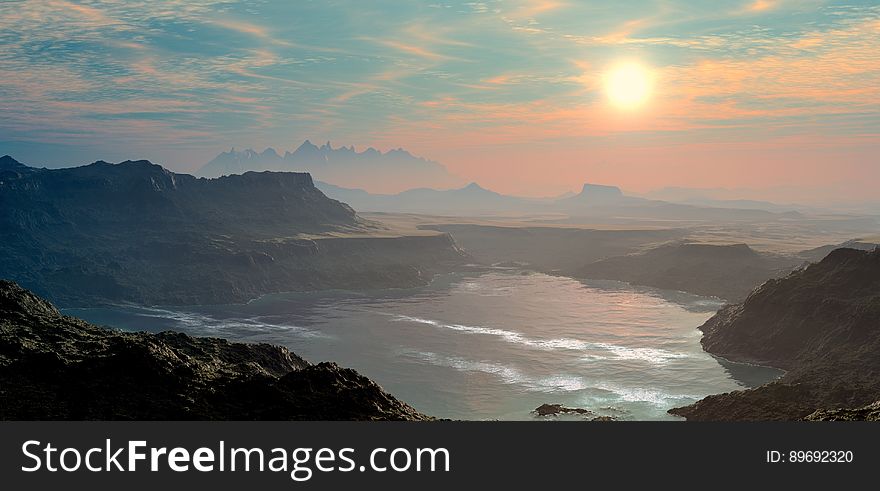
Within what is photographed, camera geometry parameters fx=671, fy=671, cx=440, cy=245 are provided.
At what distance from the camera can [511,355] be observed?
145 meters

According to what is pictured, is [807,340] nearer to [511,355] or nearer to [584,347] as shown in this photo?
[584,347]

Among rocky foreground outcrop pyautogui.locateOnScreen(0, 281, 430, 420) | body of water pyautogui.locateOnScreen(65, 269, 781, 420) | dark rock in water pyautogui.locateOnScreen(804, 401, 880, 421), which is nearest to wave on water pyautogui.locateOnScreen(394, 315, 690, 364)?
body of water pyautogui.locateOnScreen(65, 269, 781, 420)

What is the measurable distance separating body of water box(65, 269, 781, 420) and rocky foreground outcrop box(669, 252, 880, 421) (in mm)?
6313

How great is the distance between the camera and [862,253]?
139 m

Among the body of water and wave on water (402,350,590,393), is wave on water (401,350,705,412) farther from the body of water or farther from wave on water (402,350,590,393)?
the body of water

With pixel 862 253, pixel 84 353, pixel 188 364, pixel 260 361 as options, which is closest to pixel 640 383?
pixel 862 253

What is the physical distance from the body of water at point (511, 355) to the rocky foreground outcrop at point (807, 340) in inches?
249

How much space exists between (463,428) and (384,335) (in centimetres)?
13088

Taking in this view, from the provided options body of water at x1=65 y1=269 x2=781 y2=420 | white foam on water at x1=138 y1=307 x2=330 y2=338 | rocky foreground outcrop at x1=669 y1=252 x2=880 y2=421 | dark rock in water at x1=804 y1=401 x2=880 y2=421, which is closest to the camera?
dark rock in water at x1=804 y1=401 x2=880 y2=421

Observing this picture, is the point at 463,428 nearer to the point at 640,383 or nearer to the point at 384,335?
the point at 640,383

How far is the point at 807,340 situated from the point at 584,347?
44.7 metres

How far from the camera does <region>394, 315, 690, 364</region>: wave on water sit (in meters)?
142

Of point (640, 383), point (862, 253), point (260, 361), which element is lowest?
point (640, 383)

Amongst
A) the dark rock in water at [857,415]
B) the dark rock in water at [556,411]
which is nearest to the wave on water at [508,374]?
the dark rock in water at [556,411]
